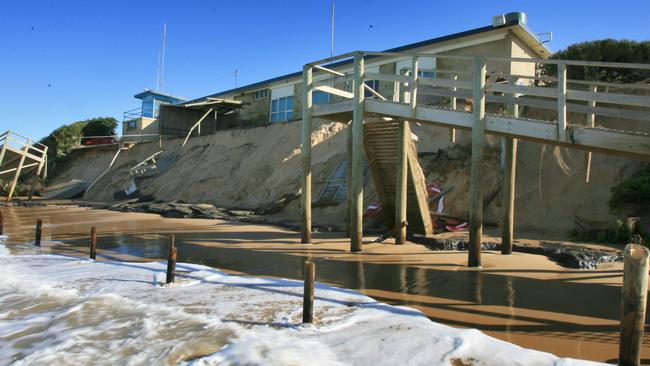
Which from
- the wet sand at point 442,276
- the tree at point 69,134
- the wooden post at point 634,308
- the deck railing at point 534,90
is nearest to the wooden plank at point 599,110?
the deck railing at point 534,90

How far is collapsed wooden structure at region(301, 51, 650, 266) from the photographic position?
25.2 ft

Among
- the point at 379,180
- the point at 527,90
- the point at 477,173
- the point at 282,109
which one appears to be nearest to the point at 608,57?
the point at 379,180

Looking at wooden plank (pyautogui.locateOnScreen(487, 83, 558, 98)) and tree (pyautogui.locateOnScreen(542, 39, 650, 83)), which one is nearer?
wooden plank (pyautogui.locateOnScreen(487, 83, 558, 98))

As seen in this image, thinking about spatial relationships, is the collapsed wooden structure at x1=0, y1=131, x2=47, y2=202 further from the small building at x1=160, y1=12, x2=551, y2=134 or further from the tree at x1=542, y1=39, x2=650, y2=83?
the tree at x1=542, y1=39, x2=650, y2=83

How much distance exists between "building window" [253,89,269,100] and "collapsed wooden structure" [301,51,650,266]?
2034 cm

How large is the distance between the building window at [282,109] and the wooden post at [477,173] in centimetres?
2155

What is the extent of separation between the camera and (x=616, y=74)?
53.6ft

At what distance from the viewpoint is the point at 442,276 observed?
7.73m

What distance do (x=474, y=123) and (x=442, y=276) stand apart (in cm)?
294

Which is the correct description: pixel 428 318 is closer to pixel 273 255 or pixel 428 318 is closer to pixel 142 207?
pixel 273 255

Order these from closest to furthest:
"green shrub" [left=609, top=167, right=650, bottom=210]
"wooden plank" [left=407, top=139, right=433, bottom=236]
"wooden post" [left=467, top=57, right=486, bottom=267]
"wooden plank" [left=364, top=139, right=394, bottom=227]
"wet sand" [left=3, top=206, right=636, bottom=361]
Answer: "wet sand" [left=3, top=206, right=636, bottom=361], "wooden post" [left=467, top=57, right=486, bottom=267], "green shrub" [left=609, top=167, right=650, bottom=210], "wooden plank" [left=407, top=139, right=433, bottom=236], "wooden plank" [left=364, top=139, right=394, bottom=227]

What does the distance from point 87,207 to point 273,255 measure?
64.0 feet

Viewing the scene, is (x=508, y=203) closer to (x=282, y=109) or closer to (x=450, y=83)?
(x=450, y=83)

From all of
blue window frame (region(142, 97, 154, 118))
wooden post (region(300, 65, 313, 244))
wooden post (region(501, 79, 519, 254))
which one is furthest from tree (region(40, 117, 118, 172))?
wooden post (region(501, 79, 519, 254))
